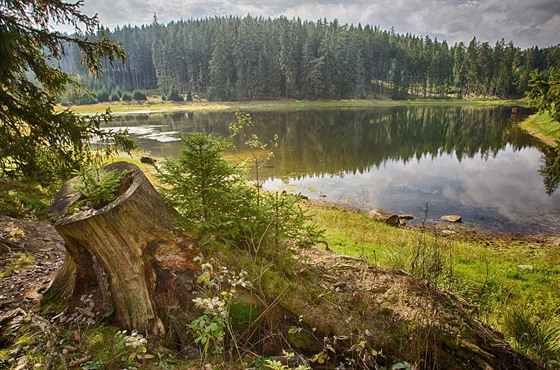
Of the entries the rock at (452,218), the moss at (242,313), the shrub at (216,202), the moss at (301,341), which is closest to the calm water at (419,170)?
the rock at (452,218)

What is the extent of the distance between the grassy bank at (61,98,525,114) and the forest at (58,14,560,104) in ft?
13.3

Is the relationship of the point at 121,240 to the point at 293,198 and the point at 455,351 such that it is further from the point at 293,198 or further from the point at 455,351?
the point at 455,351

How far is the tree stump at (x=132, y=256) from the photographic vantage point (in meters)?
3.49

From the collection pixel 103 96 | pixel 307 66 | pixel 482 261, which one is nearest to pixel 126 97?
pixel 103 96

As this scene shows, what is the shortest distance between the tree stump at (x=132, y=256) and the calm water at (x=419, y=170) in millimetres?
3499

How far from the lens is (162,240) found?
3814 millimetres

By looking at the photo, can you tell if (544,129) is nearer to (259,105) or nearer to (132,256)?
(132,256)

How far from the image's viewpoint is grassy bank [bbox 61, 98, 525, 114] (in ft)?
242

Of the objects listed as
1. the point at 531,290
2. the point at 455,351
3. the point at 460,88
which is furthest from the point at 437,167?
the point at 460,88

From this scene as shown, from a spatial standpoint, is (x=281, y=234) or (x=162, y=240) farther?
(x=281, y=234)

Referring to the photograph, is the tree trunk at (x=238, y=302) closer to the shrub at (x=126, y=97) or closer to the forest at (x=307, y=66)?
the forest at (x=307, y=66)

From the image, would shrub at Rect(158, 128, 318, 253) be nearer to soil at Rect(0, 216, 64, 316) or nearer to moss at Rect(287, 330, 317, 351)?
moss at Rect(287, 330, 317, 351)

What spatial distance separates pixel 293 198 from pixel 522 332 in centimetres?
413

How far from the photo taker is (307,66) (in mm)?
87625
